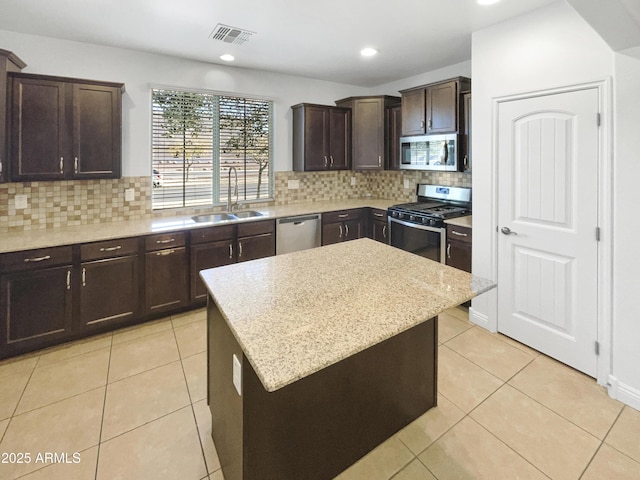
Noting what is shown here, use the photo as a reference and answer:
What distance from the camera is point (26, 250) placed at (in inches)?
100

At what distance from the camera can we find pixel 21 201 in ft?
9.88

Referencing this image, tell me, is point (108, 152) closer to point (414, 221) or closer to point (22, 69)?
point (22, 69)

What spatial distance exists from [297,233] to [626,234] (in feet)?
9.56

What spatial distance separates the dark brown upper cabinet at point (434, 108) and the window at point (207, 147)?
1.74 meters

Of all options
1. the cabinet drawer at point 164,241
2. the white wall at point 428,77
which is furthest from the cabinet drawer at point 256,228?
the white wall at point 428,77

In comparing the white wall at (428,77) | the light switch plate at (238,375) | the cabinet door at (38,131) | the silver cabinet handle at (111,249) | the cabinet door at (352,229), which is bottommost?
the light switch plate at (238,375)

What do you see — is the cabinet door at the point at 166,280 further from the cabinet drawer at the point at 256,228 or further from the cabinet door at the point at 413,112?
the cabinet door at the point at 413,112

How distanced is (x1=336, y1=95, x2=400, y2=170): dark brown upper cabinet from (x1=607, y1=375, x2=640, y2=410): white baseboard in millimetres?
3221

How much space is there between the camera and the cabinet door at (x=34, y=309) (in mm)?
2559

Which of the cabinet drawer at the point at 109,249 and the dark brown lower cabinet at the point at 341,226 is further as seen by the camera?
the dark brown lower cabinet at the point at 341,226

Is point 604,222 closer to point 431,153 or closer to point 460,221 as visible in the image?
point 460,221

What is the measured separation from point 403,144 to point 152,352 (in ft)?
11.5

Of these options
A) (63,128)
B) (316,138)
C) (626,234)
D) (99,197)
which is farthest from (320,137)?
(626,234)

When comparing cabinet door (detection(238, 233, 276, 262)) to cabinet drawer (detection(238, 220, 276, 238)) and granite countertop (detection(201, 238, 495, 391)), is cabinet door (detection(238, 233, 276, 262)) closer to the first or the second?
cabinet drawer (detection(238, 220, 276, 238))
